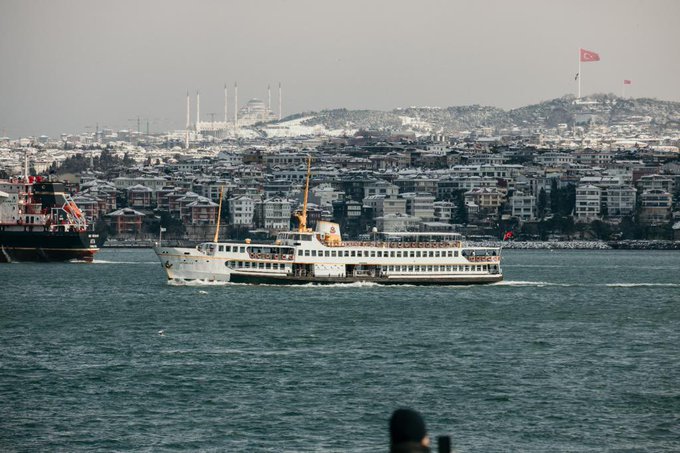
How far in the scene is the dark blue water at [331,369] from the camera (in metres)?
22.0

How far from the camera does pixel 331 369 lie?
28031 millimetres

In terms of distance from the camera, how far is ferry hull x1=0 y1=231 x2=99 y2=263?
74.2 metres

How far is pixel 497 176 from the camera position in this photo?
5566 inches

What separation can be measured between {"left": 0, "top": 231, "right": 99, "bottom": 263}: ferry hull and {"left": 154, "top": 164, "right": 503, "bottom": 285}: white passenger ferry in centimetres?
2449

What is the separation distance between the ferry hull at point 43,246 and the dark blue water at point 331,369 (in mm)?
25834

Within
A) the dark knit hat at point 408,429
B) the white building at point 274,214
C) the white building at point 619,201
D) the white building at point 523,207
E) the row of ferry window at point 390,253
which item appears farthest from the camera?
the white building at point 619,201

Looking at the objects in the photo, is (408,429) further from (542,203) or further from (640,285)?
(542,203)

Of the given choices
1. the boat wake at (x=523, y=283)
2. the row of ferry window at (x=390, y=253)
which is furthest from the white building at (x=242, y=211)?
the row of ferry window at (x=390, y=253)

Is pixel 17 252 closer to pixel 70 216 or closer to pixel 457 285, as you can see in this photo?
pixel 70 216

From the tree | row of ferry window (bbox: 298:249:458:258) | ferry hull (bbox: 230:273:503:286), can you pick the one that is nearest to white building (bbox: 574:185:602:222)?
the tree

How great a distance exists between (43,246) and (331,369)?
48.4 meters

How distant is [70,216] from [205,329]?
48219mm

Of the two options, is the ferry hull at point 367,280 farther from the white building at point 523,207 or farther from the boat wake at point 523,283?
the white building at point 523,207

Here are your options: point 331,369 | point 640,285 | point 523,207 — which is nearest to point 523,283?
point 640,285
